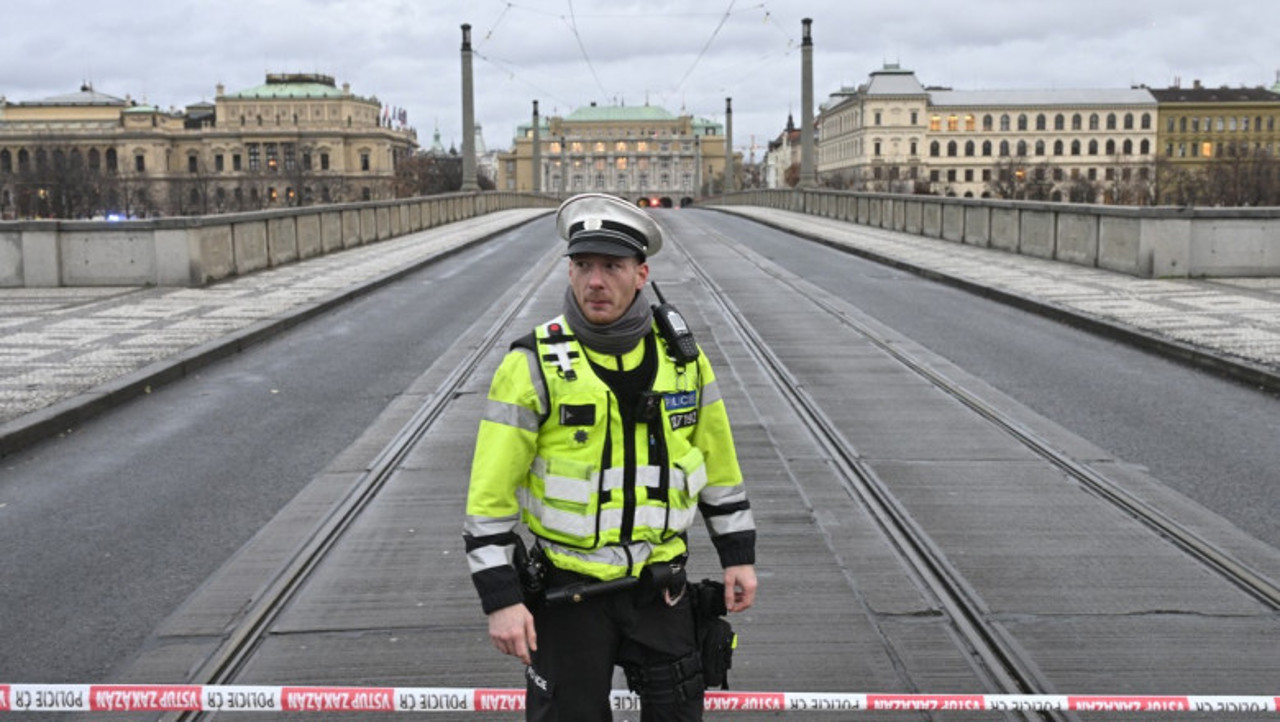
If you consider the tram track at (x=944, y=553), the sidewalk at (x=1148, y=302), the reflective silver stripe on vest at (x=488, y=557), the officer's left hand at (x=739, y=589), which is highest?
the reflective silver stripe on vest at (x=488, y=557)

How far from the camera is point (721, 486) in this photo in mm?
3326

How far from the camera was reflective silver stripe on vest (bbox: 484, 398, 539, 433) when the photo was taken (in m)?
3.05

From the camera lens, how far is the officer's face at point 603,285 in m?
3.10

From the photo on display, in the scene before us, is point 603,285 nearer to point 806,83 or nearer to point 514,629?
point 514,629

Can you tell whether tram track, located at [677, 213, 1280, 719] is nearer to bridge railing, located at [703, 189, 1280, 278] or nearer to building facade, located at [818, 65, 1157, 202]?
bridge railing, located at [703, 189, 1280, 278]

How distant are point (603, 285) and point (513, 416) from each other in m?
0.39

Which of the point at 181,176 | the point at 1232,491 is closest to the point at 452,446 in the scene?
the point at 1232,491

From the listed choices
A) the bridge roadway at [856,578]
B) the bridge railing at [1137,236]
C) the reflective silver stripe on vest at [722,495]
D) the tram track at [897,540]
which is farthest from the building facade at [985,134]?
the reflective silver stripe on vest at [722,495]

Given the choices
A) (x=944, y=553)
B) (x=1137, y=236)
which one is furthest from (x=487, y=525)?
(x=1137, y=236)

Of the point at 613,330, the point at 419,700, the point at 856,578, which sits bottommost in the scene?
the point at 856,578

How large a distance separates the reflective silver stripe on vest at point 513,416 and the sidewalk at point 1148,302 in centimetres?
930

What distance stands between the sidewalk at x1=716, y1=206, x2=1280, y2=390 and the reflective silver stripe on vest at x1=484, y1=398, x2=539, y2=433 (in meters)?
9.30

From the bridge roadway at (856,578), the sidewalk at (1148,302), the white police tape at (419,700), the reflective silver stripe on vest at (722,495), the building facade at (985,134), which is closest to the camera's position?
the reflective silver stripe on vest at (722,495)

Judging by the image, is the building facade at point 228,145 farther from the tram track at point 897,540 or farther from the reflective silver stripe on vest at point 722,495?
the reflective silver stripe on vest at point 722,495
